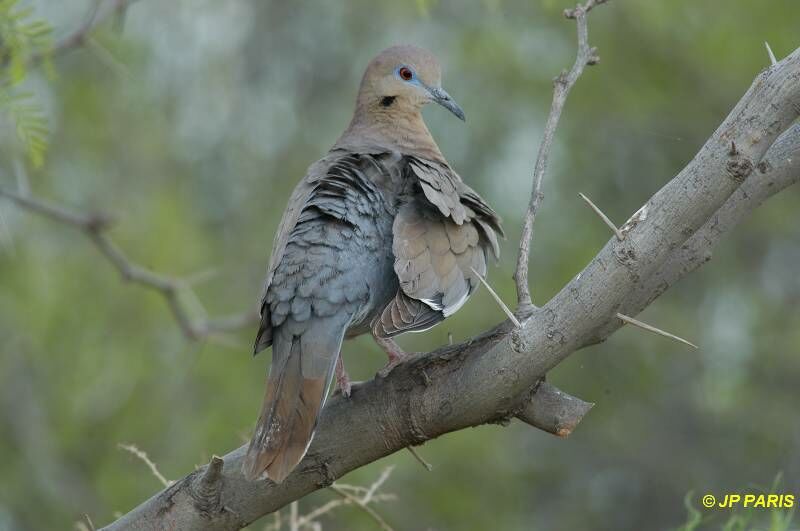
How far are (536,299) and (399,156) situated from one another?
4.33 meters

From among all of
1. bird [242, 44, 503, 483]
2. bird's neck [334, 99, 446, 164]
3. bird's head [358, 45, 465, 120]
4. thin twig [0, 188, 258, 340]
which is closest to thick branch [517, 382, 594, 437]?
bird [242, 44, 503, 483]

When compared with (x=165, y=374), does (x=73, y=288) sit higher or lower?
higher

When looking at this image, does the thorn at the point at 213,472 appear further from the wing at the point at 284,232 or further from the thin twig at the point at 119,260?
the thin twig at the point at 119,260

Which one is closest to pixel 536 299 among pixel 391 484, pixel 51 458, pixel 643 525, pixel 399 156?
pixel 391 484

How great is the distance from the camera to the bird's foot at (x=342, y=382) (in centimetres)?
320

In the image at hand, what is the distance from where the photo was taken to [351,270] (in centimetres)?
352

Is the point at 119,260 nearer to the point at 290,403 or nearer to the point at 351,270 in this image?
the point at 351,270

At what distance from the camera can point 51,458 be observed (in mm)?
7359

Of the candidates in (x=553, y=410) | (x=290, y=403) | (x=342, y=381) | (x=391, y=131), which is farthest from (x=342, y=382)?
(x=391, y=131)

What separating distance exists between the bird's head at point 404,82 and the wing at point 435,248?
797 mm

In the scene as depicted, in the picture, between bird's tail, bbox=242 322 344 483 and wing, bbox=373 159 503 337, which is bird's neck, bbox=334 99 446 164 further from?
bird's tail, bbox=242 322 344 483

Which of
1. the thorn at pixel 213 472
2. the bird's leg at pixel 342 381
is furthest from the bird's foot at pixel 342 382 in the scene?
the thorn at pixel 213 472

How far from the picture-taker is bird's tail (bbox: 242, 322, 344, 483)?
2898 mm

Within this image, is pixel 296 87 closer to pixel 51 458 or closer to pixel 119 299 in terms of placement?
pixel 119 299
